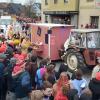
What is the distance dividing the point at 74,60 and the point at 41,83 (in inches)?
243

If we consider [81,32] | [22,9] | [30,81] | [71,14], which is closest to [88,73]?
[81,32]

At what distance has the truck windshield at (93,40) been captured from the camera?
15.5 metres

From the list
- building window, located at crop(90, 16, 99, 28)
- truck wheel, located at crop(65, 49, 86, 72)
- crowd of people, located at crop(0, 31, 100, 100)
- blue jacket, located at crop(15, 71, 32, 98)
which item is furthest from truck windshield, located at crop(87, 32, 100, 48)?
building window, located at crop(90, 16, 99, 28)

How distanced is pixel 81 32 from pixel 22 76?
280 inches

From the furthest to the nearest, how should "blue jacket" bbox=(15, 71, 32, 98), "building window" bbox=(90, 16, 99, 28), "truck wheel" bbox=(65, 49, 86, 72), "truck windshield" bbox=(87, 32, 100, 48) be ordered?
1. "building window" bbox=(90, 16, 99, 28)
2. "truck windshield" bbox=(87, 32, 100, 48)
3. "truck wheel" bbox=(65, 49, 86, 72)
4. "blue jacket" bbox=(15, 71, 32, 98)

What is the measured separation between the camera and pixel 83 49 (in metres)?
15.4

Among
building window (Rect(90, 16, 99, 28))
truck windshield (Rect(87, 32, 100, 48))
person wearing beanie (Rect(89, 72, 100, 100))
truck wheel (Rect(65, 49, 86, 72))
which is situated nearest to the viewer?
person wearing beanie (Rect(89, 72, 100, 100))

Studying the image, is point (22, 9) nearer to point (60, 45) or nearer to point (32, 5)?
point (32, 5)

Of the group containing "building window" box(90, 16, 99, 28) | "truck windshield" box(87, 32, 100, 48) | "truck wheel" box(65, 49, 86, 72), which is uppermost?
"building window" box(90, 16, 99, 28)

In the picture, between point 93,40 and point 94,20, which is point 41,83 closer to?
point 93,40

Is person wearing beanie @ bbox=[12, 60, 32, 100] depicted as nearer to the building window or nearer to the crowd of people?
the crowd of people

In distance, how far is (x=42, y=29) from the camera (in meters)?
18.9

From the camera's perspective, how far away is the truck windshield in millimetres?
15473

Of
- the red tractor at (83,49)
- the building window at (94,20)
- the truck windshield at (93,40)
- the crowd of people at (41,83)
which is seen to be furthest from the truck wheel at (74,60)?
the building window at (94,20)
